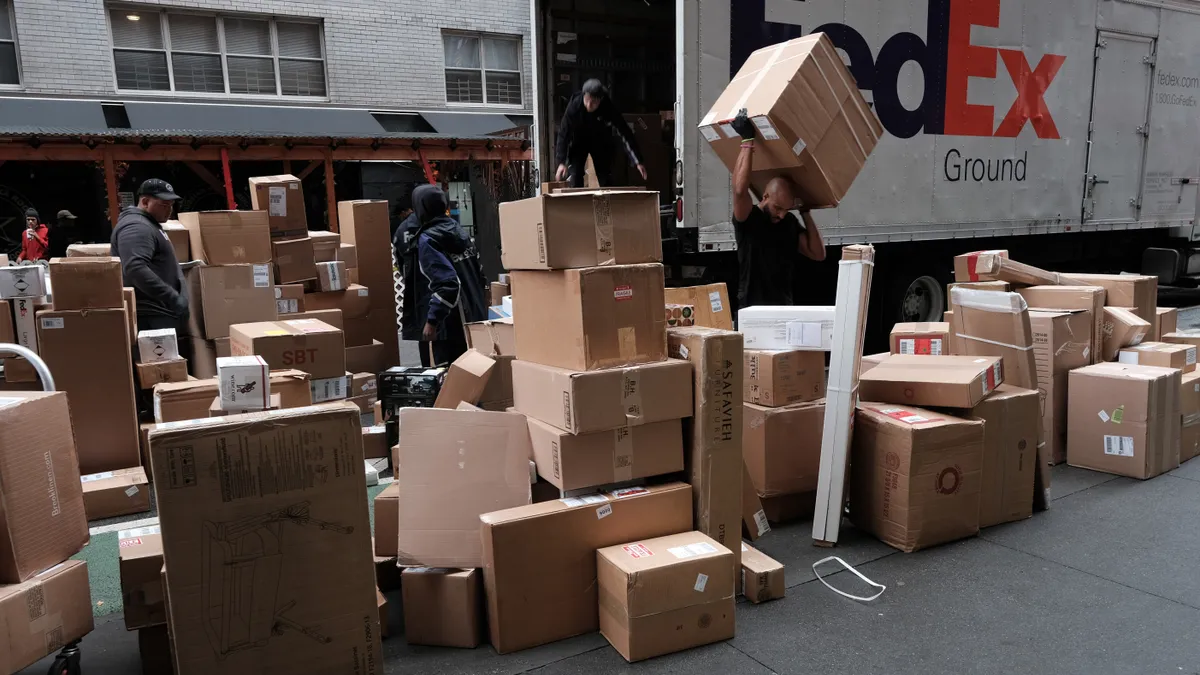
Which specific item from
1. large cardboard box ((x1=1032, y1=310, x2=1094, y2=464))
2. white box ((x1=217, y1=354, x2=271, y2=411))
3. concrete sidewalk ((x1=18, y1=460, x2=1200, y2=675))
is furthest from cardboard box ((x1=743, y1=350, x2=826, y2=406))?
white box ((x1=217, y1=354, x2=271, y2=411))

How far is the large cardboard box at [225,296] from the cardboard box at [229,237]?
0.36 ft

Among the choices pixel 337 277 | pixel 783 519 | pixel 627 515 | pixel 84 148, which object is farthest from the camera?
pixel 84 148

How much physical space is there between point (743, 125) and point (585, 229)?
1.39m

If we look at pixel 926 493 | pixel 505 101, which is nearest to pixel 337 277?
pixel 926 493

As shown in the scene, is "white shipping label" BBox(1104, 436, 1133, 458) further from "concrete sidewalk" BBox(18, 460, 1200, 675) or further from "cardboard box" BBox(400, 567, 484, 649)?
"cardboard box" BBox(400, 567, 484, 649)

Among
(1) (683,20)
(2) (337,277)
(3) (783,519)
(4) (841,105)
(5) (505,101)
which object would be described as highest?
(5) (505,101)

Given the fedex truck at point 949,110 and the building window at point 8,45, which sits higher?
the building window at point 8,45

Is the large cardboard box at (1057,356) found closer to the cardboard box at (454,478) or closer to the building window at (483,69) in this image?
the cardboard box at (454,478)

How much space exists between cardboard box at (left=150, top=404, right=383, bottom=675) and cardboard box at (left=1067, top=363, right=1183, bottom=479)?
445 cm

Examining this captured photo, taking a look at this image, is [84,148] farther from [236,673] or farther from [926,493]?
[926,493]

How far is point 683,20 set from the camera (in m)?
5.64

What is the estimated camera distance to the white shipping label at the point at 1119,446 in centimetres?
481

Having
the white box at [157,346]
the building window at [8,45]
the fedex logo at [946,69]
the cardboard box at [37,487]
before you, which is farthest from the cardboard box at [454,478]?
the building window at [8,45]

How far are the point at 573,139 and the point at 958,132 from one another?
146 inches
